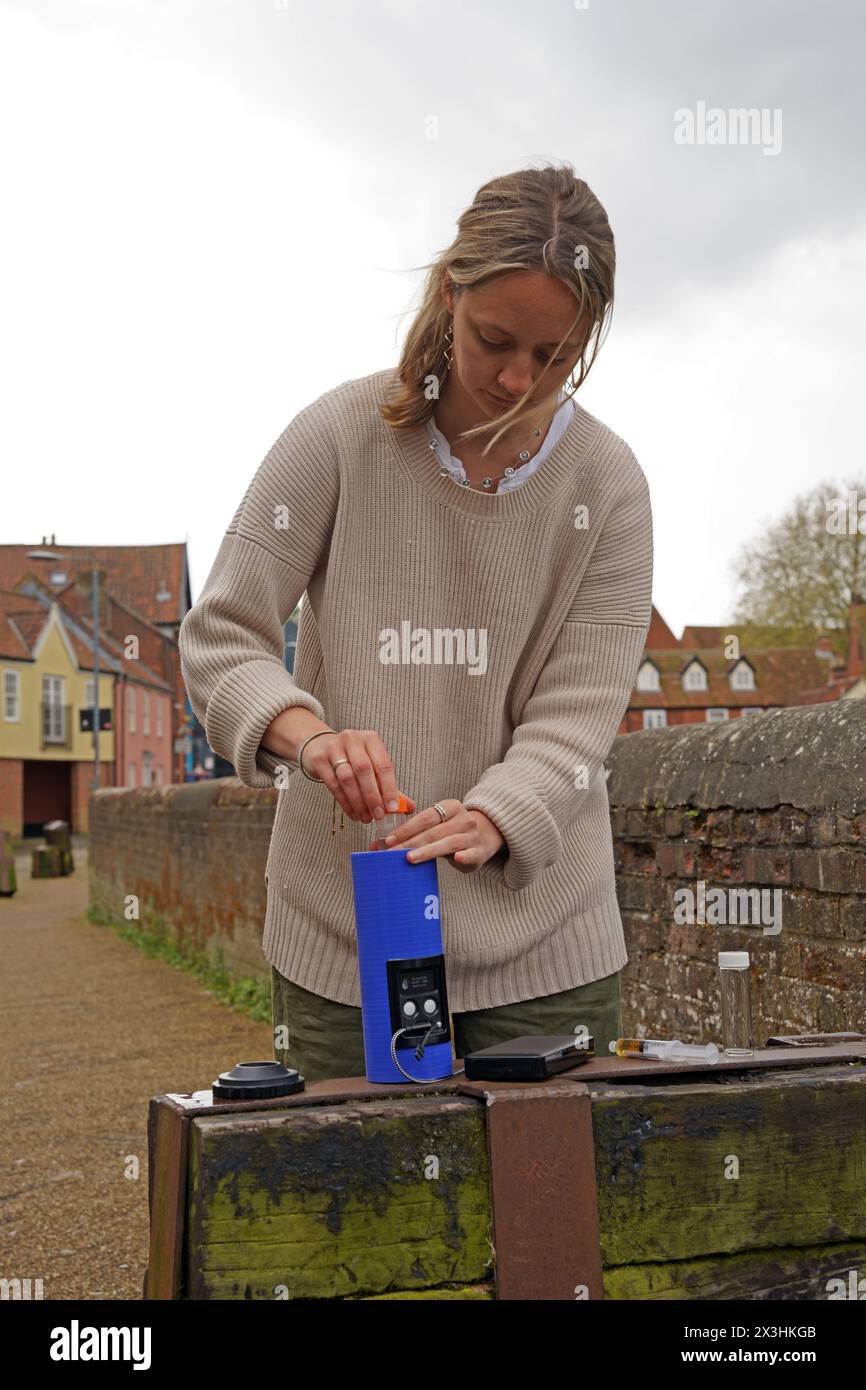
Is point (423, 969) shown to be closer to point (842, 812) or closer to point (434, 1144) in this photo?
point (434, 1144)

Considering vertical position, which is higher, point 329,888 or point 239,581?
point 239,581

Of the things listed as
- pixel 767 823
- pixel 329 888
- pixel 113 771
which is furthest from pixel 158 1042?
pixel 113 771

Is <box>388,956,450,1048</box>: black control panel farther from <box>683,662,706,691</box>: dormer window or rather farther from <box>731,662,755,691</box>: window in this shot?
<box>683,662,706,691</box>: dormer window

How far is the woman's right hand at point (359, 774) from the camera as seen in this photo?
195cm

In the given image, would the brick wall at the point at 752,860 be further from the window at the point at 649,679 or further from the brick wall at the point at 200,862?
the window at the point at 649,679

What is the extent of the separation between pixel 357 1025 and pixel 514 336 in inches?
41.2

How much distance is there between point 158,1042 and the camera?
8.03m

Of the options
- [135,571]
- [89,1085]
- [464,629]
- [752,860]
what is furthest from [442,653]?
[135,571]

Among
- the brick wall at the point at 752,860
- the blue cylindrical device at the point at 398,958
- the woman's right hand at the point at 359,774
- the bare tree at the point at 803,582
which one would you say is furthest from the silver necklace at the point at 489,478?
the bare tree at the point at 803,582

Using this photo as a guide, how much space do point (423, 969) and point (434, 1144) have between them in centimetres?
22

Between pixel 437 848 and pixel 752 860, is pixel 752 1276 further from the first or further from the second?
pixel 752 860

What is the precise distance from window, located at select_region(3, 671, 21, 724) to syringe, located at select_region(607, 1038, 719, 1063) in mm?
45137

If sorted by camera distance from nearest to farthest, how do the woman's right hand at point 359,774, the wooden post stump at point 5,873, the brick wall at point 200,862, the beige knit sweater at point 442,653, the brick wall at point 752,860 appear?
the woman's right hand at point 359,774
the beige knit sweater at point 442,653
the brick wall at point 752,860
the brick wall at point 200,862
the wooden post stump at point 5,873

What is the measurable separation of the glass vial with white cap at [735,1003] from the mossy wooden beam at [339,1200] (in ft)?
1.61
